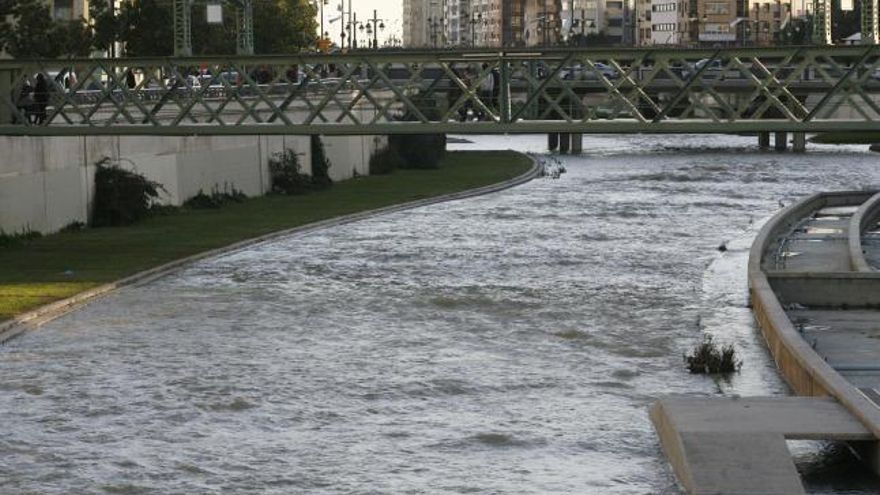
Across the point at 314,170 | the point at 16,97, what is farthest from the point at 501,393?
the point at 314,170

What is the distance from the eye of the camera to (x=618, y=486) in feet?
73.0

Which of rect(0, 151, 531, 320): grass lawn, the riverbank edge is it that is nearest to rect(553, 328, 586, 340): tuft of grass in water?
the riverbank edge

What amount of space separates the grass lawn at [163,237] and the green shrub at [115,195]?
0.63 meters

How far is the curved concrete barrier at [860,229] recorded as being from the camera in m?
44.5

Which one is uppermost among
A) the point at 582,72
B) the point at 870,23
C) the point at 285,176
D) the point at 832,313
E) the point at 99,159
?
the point at 870,23

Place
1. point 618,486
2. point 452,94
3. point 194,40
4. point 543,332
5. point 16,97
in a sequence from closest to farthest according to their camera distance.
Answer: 1. point 618,486
2. point 543,332
3. point 16,97
4. point 452,94
5. point 194,40

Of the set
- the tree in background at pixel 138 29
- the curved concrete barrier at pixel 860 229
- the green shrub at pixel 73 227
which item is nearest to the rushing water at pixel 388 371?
the curved concrete barrier at pixel 860 229

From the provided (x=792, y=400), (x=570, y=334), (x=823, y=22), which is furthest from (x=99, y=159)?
(x=792, y=400)

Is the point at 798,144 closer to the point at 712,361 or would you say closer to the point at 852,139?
the point at 852,139

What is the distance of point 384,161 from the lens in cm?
9669

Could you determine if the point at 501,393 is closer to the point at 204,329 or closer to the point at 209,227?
the point at 204,329

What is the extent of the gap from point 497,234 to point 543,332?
78.5ft

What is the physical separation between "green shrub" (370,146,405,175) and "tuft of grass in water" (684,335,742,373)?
64861mm

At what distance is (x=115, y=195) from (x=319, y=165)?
78.3ft
